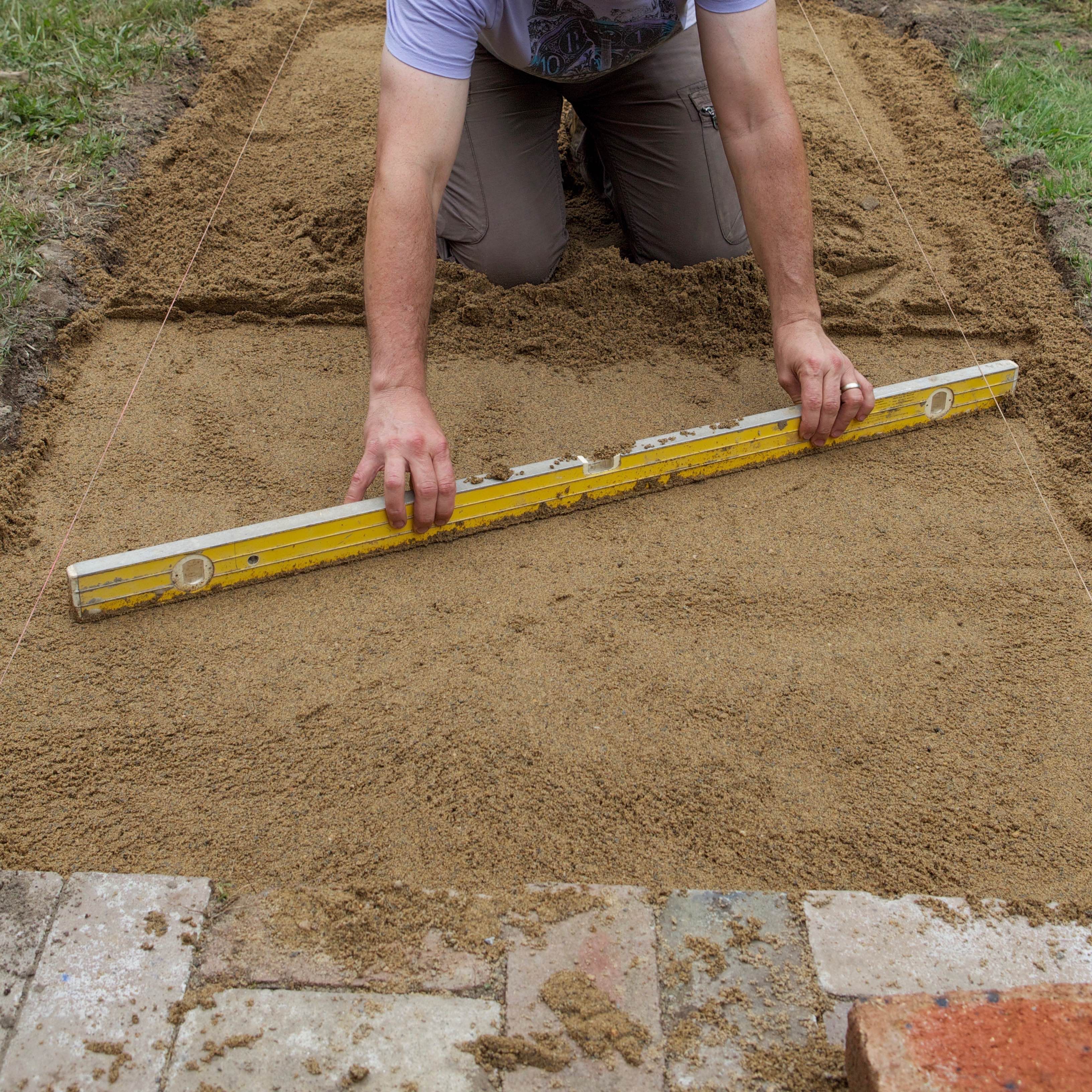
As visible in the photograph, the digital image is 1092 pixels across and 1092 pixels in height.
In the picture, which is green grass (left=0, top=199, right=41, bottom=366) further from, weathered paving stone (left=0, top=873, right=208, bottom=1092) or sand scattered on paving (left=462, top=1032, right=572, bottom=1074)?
sand scattered on paving (left=462, top=1032, right=572, bottom=1074)

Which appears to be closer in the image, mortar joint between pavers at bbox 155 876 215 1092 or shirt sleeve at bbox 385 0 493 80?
mortar joint between pavers at bbox 155 876 215 1092

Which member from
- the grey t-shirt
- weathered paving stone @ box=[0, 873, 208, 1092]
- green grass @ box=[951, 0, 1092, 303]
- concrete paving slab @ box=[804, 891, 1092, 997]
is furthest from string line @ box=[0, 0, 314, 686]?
green grass @ box=[951, 0, 1092, 303]

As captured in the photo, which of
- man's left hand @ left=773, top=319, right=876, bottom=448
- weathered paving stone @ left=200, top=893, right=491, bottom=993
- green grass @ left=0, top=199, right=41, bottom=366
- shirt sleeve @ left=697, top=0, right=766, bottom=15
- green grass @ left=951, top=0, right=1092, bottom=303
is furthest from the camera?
green grass @ left=951, top=0, right=1092, bottom=303

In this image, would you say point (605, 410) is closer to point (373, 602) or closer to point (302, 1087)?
point (373, 602)

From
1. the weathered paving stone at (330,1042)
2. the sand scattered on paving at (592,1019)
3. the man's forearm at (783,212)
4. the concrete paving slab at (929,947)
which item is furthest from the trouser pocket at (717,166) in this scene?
the weathered paving stone at (330,1042)

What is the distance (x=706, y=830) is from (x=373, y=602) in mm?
928

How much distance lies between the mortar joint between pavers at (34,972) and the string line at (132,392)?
1.93 feet

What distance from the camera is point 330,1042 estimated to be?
5.27ft

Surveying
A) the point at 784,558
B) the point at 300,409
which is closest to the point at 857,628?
the point at 784,558

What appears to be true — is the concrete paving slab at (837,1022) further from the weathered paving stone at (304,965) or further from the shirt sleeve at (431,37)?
the shirt sleeve at (431,37)

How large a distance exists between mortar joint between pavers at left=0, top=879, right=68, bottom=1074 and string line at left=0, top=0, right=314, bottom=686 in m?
0.59

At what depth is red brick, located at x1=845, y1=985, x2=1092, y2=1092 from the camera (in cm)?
140

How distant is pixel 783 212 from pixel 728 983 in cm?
205

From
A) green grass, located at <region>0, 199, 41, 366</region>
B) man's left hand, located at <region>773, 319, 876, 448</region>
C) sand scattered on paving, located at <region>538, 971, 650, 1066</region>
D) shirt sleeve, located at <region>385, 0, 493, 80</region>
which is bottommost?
sand scattered on paving, located at <region>538, 971, 650, 1066</region>
